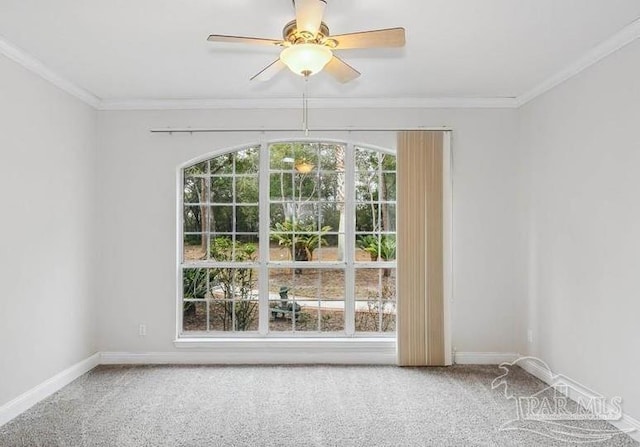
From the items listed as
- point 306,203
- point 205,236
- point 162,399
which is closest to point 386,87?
point 306,203

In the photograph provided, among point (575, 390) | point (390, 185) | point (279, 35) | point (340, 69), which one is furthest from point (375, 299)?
point (279, 35)

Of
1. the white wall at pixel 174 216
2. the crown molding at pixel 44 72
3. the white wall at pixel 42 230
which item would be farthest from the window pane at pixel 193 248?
the crown molding at pixel 44 72

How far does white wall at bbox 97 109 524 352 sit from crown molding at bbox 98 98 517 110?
0.19 ft

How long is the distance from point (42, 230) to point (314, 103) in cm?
266

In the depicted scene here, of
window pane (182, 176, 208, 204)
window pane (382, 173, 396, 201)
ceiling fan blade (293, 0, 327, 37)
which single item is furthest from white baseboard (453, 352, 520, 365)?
ceiling fan blade (293, 0, 327, 37)

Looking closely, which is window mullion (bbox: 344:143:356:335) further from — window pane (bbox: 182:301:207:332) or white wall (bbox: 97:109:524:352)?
window pane (bbox: 182:301:207:332)

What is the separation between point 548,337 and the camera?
4039 millimetres

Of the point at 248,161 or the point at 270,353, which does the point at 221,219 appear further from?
the point at 270,353

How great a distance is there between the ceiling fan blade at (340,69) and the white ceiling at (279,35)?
286 mm

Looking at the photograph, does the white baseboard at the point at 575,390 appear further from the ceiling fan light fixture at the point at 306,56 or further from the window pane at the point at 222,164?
the window pane at the point at 222,164

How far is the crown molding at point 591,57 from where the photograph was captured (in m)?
2.98

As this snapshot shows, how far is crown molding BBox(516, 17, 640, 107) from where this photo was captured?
9.79ft

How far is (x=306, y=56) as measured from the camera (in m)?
2.41

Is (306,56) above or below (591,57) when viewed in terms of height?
below
